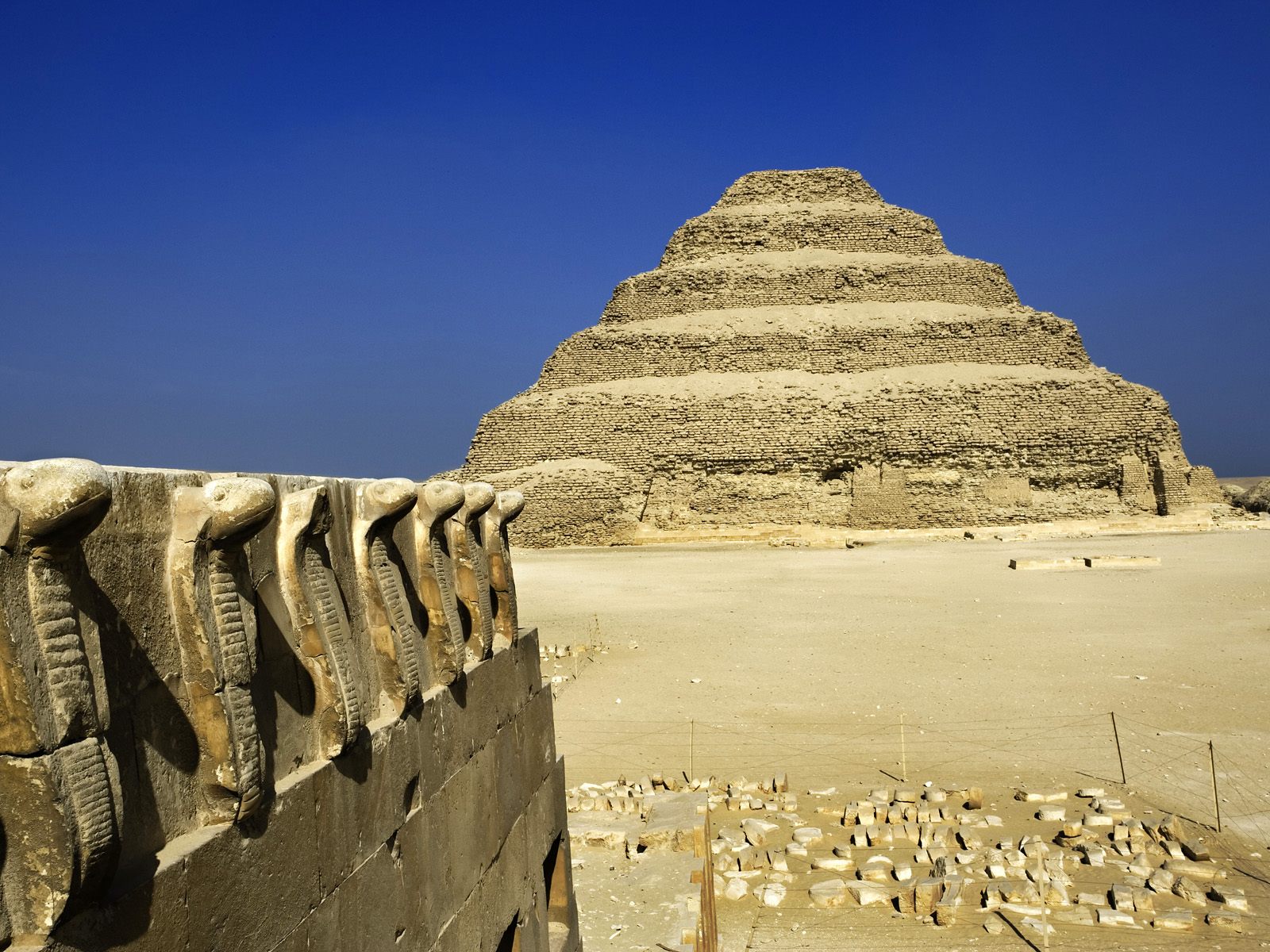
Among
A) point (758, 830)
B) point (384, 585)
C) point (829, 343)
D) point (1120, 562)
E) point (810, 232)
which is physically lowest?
point (758, 830)

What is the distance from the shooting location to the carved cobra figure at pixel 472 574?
13.1ft

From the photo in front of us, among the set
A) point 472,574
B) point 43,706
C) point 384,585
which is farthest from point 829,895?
point 43,706

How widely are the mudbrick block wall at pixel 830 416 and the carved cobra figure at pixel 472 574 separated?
114 ft

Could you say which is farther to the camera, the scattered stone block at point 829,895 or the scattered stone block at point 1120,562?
the scattered stone block at point 1120,562

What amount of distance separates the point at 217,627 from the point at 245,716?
213 mm

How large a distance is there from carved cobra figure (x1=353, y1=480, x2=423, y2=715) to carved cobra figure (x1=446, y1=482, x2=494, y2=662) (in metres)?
0.78

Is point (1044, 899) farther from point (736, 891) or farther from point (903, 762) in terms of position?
point (903, 762)

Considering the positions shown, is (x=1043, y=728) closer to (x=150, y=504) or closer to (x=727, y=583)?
(x=150, y=504)

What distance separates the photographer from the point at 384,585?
3.13m

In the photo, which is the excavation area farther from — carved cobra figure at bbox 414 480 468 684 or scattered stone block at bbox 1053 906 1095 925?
carved cobra figure at bbox 414 480 468 684

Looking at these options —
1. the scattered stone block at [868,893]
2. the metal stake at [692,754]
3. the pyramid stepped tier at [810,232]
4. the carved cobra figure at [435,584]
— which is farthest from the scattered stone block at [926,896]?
the pyramid stepped tier at [810,232]

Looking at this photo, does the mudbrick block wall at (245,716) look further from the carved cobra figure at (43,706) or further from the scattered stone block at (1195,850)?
the scattered stone block at (1195,850)

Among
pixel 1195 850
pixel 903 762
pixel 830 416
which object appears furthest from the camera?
pixel 830 416

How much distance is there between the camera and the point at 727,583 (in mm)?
22469
